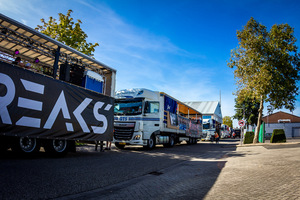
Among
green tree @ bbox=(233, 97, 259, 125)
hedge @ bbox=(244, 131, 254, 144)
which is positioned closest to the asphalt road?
hedge @ bbox=(244, 131, 254, 144)

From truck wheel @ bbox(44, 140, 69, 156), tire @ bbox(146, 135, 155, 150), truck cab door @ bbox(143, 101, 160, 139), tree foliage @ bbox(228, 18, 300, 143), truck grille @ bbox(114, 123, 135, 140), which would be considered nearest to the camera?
truck wheel @ bbox(44, 140, 69, 156)

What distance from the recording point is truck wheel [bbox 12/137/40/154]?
7.27m

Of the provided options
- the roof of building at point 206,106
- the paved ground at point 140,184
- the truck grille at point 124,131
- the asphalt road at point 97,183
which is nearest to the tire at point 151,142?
the truck grille at point 124,131

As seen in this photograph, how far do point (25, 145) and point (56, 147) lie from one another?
1.17 metres

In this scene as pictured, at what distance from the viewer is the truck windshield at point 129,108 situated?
1320 cm

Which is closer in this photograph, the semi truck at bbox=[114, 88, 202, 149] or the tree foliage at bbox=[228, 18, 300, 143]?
the semi truck at bbox=[114, 88, 202, 149]

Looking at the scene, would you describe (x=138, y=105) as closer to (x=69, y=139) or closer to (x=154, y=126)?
(x=154, y=126)

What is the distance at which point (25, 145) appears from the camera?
756 cm

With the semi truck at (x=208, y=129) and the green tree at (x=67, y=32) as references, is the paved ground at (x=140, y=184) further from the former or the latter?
the semi truck at (x=208, y=129)

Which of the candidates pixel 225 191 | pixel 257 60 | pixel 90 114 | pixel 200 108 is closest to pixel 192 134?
pixel 257 60

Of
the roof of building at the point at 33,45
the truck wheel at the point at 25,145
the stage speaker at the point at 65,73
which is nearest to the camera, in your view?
the truck wheel at the point at 25,145

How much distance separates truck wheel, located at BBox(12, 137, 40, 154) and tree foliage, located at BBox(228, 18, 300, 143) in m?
17.9

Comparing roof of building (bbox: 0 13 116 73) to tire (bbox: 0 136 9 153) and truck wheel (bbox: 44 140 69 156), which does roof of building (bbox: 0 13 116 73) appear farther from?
truck wheel (bbox: 44 140 69 156)

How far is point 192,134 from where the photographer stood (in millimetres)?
21828
